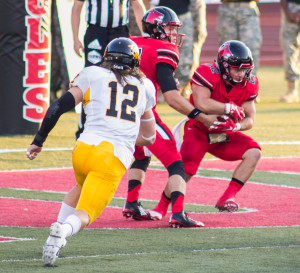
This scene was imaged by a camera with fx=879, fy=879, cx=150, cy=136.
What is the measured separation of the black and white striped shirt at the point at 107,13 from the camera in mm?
8852

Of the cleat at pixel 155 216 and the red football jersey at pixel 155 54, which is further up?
the red football jersey at pixel 155 54

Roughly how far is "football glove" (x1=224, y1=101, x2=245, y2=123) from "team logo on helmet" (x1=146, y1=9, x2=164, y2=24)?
0.82m

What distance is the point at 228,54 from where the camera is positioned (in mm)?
6617

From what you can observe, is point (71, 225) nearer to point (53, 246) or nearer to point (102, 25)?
point (53, 246)

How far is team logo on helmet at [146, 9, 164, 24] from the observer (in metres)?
→ 6.67

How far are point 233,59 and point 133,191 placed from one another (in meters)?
1.25

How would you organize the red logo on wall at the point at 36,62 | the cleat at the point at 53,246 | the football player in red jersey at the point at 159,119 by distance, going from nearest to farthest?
the cleat at the point at 53,246
the football player in red jersey at the point at 159,119
the red logo on wall at the point at 36,62

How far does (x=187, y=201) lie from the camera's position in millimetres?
7336

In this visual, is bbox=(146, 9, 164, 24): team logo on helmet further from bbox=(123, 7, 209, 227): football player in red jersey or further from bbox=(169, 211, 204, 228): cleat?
bbox=(169, 211, 204, 228): cleat

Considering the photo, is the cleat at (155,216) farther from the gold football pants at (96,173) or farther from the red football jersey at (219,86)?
the gold football pants at (96,173)

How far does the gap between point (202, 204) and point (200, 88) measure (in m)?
1.03

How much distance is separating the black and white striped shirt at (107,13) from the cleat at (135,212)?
9.24 feet

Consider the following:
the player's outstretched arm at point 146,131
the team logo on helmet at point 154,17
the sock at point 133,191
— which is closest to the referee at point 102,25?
the team logo on helmet at point 154,17

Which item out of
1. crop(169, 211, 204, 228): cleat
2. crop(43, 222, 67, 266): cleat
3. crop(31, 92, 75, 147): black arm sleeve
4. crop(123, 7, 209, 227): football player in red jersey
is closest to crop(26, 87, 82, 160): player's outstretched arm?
crop(31, 92, 75, 147): black arm sleeve
